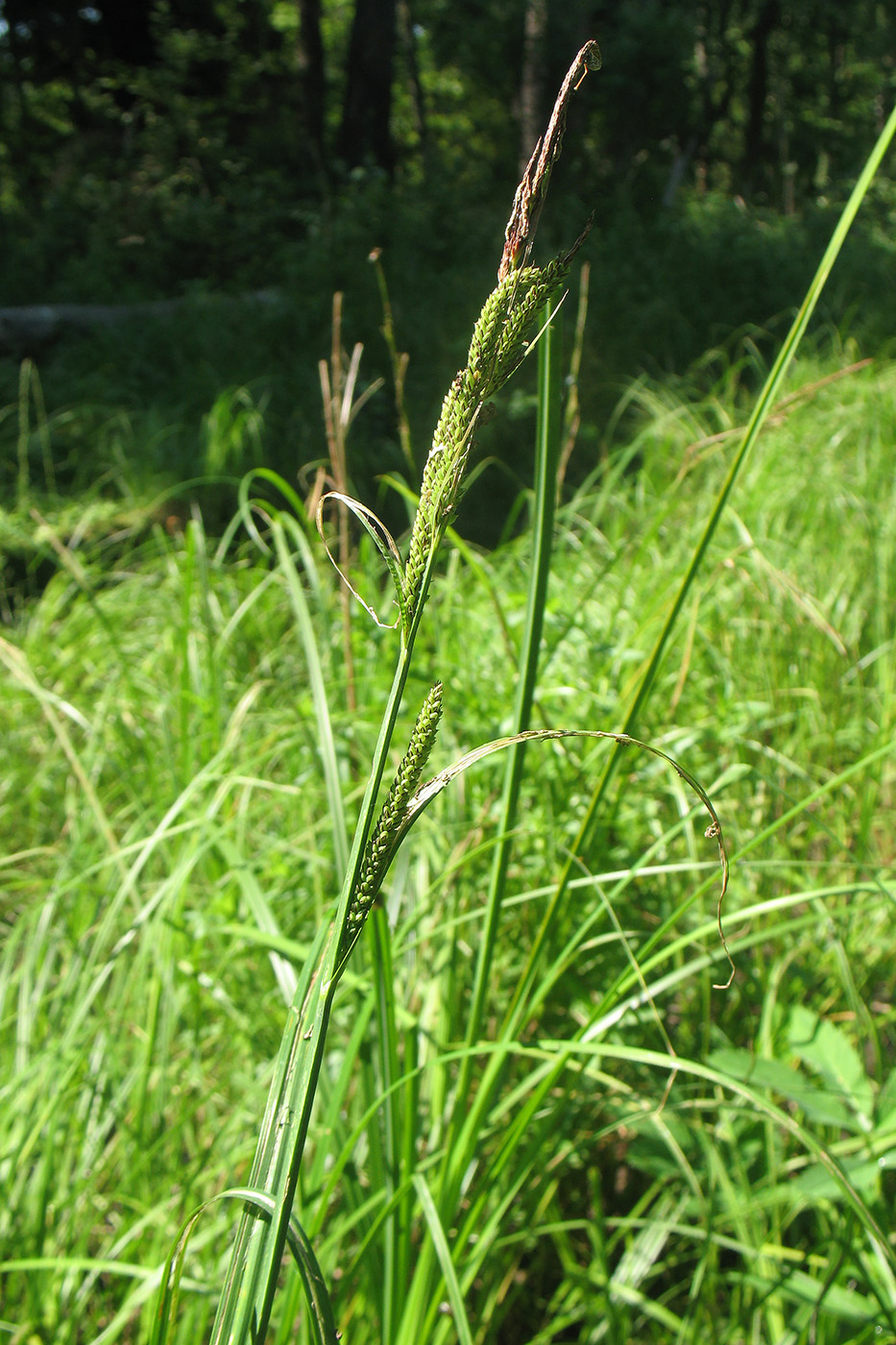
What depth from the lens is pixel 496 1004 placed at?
4.19 ft

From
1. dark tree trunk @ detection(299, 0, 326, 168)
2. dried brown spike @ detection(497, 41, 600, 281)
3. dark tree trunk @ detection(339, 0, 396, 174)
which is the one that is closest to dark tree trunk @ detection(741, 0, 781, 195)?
dark tree trunk @ detection(299, 0, 326, 168)

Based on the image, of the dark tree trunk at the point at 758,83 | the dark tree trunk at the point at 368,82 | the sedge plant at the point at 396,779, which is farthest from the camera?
the dark tree trunk at the point at 758,83

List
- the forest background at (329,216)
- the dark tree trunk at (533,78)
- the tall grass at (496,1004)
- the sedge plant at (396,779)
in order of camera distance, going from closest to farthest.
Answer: the sedge plant at (396,779) < the tall grass at (496,1004) < the forest background at (329,216) < the dark tree trunk at (533,78)

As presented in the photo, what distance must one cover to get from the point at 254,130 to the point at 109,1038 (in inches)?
447

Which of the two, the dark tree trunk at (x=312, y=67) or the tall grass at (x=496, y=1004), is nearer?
the tall grass at (x=496, y=1004)

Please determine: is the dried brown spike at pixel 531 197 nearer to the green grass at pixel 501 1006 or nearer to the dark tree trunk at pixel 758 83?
the green grass at pixel 501 1006

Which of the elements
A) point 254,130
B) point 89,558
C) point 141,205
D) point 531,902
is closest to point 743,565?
point 531,902

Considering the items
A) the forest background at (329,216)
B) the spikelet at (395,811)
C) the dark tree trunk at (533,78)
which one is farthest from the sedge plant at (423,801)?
the dark tree trunk at (533,78)

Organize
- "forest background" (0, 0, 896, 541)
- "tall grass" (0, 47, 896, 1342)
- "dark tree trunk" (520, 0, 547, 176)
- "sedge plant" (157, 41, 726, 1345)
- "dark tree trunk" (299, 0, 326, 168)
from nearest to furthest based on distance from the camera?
"sedge plant" (157, 41, 726, 1345), "tall grass" (0, 47, 896, 1342), "forest background" (0, 0, 896, 541), "dark tree trunk" (520, 0, 547, 176), "dark tree trunk" (299, 0, 326, 168)

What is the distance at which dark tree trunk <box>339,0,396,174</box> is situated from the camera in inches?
311

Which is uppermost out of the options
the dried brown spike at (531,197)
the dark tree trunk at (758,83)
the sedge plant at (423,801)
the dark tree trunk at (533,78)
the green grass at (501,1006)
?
the dark tree trunk at (758,83)

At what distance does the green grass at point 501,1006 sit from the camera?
849 mm

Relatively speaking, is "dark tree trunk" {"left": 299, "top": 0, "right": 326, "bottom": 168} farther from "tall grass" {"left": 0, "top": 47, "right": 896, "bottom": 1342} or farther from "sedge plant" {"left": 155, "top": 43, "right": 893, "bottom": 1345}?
"sedge plant" {"left": 155, "top": 43, "right": 893, "bottom": 1345}

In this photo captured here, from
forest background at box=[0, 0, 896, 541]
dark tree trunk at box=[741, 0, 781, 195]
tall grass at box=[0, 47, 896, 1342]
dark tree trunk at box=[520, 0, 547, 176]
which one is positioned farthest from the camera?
dark tree trunk at box=[741, 0, 781, 195]
